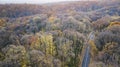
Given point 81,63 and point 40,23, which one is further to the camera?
point 40,23

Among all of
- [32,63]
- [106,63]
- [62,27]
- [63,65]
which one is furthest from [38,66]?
[62,27]

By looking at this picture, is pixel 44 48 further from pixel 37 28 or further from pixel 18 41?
pixel 37 28

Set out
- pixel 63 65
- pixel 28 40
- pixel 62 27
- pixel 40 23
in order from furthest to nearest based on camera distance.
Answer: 1. pixel 40 23
2. pixel 62 27
3. pixel 28 40
4. pixel 63 65

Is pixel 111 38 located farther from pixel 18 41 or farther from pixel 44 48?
pixel 18 41

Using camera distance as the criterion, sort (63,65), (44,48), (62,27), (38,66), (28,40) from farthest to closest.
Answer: (62,27) → (28,40) → (44,48) → (63,65) → (38,66)

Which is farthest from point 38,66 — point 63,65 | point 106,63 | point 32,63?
point 106,63

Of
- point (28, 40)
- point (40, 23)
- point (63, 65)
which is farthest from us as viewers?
point (40, 23)

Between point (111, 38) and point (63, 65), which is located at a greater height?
point (111, 38)

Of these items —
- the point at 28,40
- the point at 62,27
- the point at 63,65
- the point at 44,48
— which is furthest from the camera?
the point at 62,27

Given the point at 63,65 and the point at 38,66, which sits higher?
the point at 38,66
